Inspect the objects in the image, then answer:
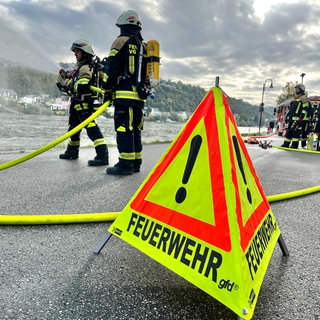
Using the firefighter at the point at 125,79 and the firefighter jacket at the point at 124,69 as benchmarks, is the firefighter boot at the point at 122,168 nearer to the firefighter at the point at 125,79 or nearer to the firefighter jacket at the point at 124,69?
the firefighter at the point at 125,79

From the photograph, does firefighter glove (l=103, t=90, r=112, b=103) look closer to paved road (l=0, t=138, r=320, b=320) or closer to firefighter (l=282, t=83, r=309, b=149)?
paved road (l=0, t=138, r=320, b=320)

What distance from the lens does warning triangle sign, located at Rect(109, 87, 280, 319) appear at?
1458 millimetres

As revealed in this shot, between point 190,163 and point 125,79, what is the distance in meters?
3.29

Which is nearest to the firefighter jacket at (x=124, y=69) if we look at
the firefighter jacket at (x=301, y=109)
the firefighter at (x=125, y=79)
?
the firefighter at (x=125, y=79)

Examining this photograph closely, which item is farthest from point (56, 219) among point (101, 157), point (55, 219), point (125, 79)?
point (101, 157)

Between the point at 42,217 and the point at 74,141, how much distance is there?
3.75 meters

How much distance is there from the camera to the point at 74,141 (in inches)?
247

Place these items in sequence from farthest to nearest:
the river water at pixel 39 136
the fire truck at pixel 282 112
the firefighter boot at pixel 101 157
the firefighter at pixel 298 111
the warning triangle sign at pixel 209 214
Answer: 1. the fire truck at pixel 282 112
2. the firefighter at pixel 298 111
3. the river water at pixel 39 136
4. the firefighter boot at pixel 101 157
5. the warning triangle sign at pixel 209 214

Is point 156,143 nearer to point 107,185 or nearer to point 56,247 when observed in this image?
point 107,185

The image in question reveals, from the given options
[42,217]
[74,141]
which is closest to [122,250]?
[42,217]

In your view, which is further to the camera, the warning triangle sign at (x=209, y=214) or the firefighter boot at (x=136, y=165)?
the firefighter boot at (x=136, y=165)

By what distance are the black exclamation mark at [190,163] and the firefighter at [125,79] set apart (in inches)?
121

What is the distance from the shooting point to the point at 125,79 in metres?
4.77

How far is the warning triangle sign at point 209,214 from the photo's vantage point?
1.46 meters
